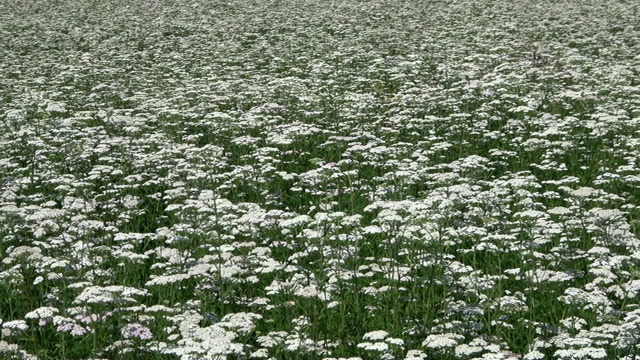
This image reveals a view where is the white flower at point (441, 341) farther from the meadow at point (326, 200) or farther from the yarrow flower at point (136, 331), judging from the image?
the yarrow flower at point (136, 331)

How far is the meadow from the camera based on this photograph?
6.31 metres

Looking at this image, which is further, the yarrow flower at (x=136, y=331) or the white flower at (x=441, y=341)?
the yarrow flower at (x=136, y=331)

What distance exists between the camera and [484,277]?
7.24 meters

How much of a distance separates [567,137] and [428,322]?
228 inches

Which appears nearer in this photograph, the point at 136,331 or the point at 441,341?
the point at 441,341

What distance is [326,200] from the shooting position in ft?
25.4

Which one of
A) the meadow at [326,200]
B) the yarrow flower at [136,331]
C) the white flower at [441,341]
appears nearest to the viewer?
the white flower at [441,341]

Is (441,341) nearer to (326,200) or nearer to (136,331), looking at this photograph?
(136,331)

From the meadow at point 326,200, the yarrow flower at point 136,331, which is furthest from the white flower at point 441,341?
the yarrow flower at point 136,331

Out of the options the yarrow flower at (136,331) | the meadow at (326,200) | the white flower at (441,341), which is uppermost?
the white flower at (441,341)

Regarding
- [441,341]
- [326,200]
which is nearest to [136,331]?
[441,341]

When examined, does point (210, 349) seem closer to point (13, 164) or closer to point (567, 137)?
point (13, 164)

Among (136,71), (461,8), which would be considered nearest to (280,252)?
(136,71)

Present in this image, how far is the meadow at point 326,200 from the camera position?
6312 millimetres
